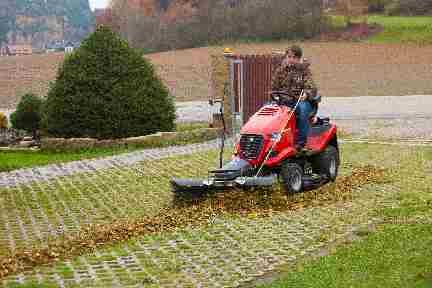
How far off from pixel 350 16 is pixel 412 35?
7.30 metres

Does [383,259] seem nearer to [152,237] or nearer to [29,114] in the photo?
[152,237]

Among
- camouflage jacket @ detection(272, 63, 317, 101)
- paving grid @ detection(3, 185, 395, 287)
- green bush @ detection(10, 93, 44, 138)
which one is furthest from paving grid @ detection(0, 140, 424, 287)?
green bush @ detection(10, 93, 44, 138)

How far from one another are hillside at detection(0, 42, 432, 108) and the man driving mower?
82.2 feet

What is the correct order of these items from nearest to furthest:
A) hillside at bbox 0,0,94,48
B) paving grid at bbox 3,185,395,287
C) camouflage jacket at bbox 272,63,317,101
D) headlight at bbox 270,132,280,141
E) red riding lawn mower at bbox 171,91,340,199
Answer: paving grid at bbox 3,185,395,287
red riding lawn mower at bbox 171,91,340,199
headlight at bbox 270,132,280,141
camouflage jacket at bbox 272,63,317,101
hillside at bbox 0,0,94,48

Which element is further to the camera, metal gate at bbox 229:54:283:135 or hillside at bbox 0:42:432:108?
→ hillside at bbox 0:42:432:108

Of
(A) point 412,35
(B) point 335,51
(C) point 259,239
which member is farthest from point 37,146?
(A) point 412,35

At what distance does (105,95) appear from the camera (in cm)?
1823

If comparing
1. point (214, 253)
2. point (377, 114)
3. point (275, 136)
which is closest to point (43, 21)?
point (377, 114)

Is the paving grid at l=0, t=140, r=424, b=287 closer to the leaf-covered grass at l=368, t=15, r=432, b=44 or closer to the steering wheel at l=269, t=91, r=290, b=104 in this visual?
the steering wheel at l=269, t=91, r=290, b=104

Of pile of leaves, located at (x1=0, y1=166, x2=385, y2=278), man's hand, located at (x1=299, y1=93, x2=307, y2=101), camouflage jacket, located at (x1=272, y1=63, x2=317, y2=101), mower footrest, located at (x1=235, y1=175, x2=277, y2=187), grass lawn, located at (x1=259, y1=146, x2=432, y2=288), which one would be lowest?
pile of leaves, located at (x1=0, y1=166, x2=385, y2=278)

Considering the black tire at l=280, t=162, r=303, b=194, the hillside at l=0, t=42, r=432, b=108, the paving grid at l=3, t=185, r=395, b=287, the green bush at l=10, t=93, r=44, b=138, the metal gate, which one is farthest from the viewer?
the hillside at l=0, t=42, r=432, b=108

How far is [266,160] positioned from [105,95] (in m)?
7.64

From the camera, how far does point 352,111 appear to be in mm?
29500

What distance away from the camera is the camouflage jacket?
12.0 metres
